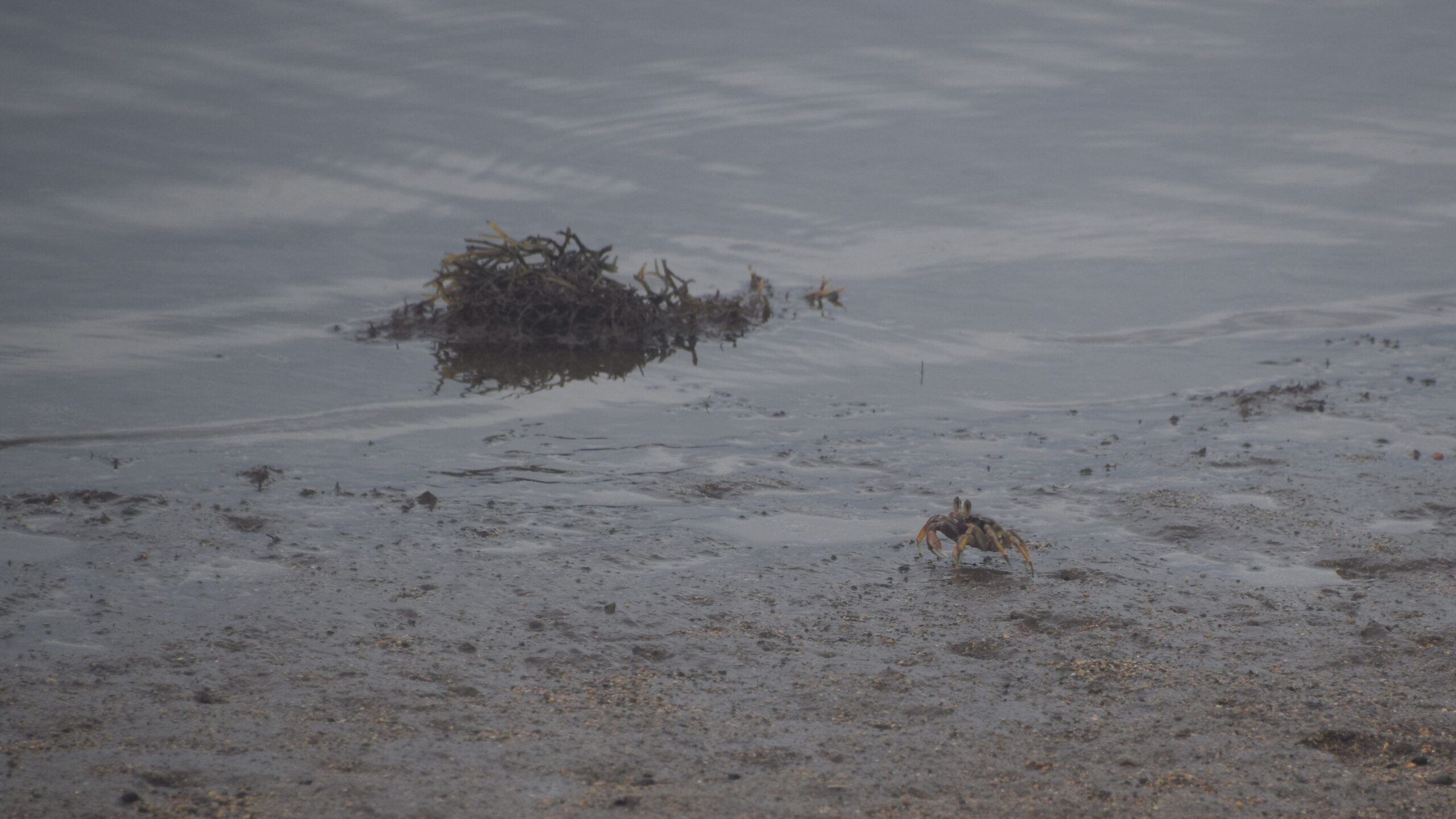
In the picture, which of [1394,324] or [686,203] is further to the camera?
[686,203]

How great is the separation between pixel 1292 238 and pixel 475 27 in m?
18.6

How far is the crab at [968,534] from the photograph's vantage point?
4902 mm

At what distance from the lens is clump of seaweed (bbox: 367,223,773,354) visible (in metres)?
8.90

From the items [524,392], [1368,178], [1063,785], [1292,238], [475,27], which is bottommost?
[1063,785]

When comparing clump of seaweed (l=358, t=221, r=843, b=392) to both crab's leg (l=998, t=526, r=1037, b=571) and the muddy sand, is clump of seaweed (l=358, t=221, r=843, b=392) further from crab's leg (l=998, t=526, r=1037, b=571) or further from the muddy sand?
crab's leg (l=998, t=526, r=1037, b=571)

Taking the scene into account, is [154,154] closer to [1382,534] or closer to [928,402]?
[928,402]

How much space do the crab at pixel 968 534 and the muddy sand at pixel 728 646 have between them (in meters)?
0.09

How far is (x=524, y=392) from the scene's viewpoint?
7.73m

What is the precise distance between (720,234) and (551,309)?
12.6 feet

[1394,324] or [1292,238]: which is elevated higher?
[1292,238]

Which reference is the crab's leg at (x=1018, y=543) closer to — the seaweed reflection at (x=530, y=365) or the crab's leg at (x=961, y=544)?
the crab's leg at (x=961, y=544)

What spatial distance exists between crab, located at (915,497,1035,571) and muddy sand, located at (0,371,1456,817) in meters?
0.09

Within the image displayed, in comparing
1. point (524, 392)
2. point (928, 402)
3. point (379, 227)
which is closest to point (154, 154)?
point (379, 227)

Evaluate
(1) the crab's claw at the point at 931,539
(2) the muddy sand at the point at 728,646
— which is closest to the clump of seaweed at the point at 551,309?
(2) the muddy sand at the point at 728,646
